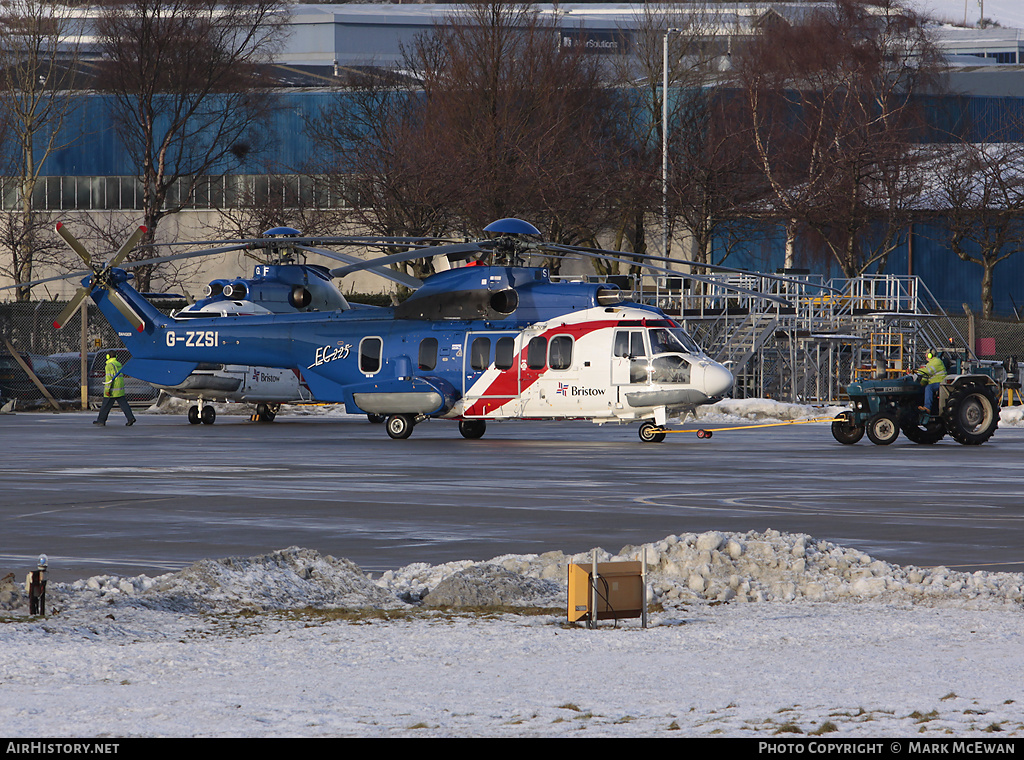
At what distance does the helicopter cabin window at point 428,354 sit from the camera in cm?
2880

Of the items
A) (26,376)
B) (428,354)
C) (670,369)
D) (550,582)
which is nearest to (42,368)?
(26,376)

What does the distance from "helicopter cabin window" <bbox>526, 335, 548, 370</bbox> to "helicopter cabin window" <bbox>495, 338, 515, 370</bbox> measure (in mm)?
342

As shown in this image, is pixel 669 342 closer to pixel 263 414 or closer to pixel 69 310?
pixel 69 310

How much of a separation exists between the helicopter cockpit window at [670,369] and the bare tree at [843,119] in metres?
25.8

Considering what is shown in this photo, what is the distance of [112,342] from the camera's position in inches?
1959

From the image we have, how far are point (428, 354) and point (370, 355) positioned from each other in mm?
1424

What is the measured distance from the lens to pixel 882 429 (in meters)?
27.0

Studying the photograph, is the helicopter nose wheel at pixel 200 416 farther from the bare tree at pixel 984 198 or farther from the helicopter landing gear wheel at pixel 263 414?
the bare tree at pixel 984 198

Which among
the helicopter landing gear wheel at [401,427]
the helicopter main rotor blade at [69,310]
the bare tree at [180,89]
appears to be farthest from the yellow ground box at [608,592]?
the bare tree at [180,89]

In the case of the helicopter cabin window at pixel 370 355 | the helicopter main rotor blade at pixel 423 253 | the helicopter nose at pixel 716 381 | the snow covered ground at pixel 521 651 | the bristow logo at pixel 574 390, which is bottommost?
the snow covered ground at pixel 521 651

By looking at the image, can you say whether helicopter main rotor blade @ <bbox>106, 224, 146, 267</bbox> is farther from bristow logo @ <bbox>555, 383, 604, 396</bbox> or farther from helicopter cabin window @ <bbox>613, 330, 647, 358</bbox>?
helicopter cabin window @ <bbox>613, 330, 647, 358</bbox>

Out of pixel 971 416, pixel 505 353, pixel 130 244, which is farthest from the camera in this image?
pixel 130 244

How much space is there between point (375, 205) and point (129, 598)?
41.6 m

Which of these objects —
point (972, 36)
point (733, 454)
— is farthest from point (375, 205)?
point (972, 36)
